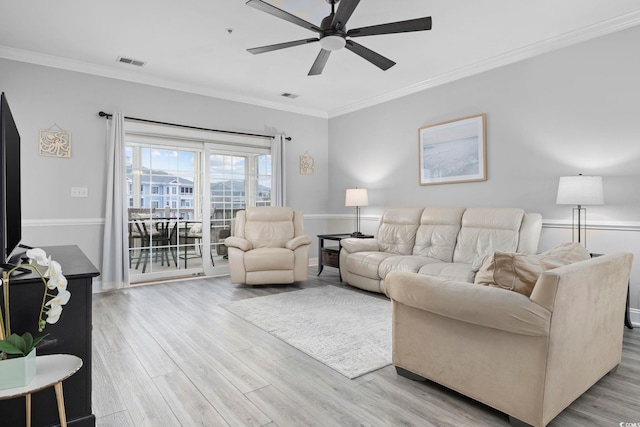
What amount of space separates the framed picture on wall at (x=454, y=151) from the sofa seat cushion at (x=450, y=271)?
1319 mm

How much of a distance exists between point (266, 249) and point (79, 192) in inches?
91.8

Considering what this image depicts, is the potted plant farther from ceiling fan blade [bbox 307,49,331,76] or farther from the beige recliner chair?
the beige recliner chair

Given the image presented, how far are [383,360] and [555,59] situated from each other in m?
3.47

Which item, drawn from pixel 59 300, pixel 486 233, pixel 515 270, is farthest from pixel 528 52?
pixel 59 300

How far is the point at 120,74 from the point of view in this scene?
461 cm

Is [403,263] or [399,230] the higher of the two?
[399,230]

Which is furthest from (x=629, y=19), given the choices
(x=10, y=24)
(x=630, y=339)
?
(x=10, y=24)

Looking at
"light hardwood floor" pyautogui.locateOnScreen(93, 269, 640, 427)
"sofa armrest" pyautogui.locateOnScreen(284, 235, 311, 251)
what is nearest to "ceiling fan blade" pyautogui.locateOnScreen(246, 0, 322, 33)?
"light hardwood floor" pyautogui.locateOnScreen(93, 269, 640, 427)

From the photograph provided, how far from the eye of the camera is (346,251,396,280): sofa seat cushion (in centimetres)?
427

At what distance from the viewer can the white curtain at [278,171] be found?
5.94m

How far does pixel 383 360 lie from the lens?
2467 mm

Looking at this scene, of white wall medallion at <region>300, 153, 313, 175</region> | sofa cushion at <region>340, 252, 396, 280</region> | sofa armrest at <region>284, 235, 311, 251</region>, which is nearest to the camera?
sofa cushion at <region>340, 252, 396, 280</region>

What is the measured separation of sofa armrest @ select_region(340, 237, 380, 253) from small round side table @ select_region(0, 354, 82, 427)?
3.65 metres

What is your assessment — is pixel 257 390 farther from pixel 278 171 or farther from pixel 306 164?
pixel 306 164
